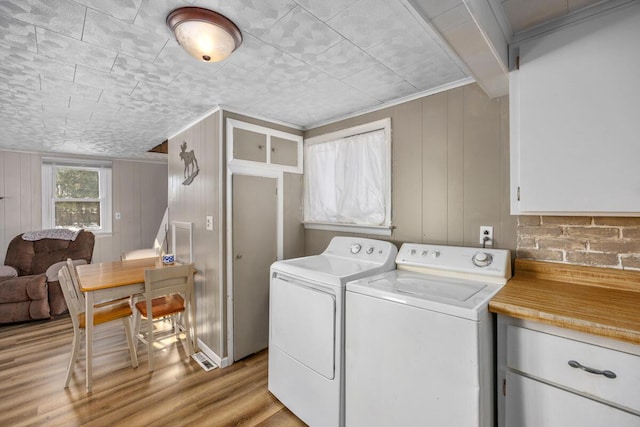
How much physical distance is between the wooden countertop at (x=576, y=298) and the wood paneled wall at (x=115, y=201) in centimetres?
540

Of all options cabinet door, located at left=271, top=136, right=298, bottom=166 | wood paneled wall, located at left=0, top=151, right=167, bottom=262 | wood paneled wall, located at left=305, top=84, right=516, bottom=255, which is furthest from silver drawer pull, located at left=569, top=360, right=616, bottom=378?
wood paneled wall, located at left=0, top=151, right=167, bottom=262

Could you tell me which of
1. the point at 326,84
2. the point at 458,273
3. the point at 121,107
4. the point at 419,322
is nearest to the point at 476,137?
the point at 458,273

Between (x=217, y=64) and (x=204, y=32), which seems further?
(x=217, y=64)

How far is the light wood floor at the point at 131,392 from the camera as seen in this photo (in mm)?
1852

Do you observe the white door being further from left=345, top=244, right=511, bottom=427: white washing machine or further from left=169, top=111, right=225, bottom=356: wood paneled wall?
left=345, top=244, right=511, bottom=427: white washing machine

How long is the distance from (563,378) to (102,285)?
283 centimetres

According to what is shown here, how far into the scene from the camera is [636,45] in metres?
1.15

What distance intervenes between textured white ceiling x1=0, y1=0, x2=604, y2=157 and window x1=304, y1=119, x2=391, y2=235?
0.26m

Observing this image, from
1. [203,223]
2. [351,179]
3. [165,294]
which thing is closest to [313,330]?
[351,179]

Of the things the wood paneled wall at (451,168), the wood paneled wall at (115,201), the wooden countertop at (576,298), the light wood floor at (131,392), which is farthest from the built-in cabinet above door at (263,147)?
the wood paneled wall at (115,201)

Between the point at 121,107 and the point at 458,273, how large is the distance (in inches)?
115

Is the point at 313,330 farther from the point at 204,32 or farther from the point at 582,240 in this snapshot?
the point at 204,32

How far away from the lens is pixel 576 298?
49.8 inches

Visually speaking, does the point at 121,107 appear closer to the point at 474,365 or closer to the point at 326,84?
the point at 326,84
